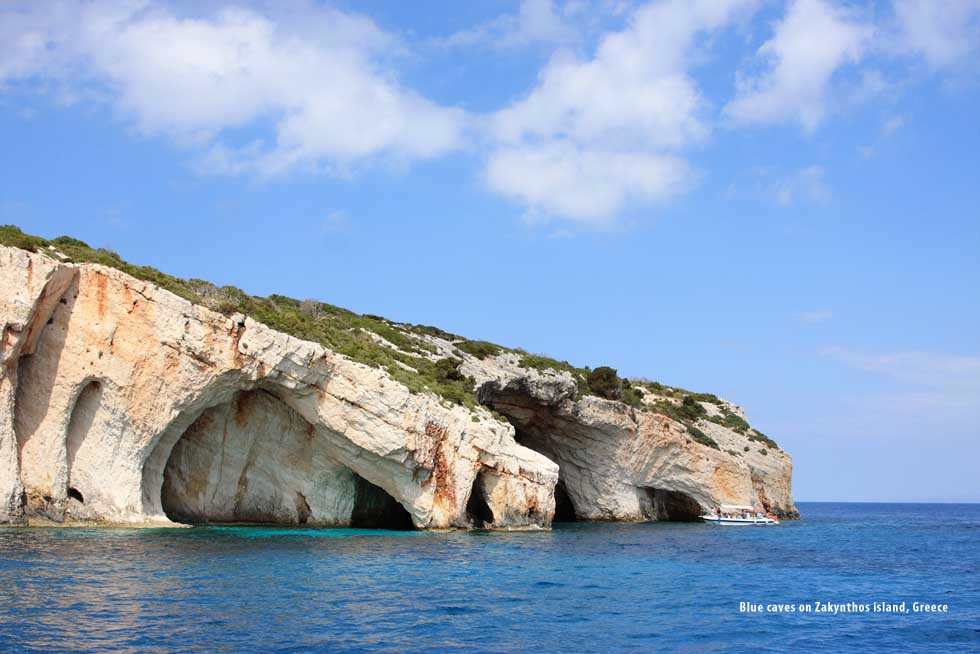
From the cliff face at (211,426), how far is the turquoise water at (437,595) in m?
3.74

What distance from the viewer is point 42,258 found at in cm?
3083

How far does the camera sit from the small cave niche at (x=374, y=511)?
42.6 m

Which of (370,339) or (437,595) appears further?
(370,339)

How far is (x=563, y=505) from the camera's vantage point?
60.6 meters

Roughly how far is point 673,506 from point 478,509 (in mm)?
24263

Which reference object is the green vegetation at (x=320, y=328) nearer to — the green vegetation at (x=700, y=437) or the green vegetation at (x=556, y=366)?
the green vegetation at (x=556, y=366)

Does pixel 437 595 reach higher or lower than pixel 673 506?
lower

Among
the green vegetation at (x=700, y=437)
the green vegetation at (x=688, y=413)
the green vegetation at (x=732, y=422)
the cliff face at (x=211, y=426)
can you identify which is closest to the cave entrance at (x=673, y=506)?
the green vegetation at (x=700, y=437)

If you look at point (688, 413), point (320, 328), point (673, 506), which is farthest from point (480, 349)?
point (673, 506)

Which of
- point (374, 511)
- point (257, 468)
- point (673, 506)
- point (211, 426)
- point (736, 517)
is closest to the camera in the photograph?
point (211, 426)

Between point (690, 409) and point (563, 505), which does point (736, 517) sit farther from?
point (563, 505)

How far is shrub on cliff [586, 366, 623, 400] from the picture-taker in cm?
5569

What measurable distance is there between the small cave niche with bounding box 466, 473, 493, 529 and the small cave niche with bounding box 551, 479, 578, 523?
16.1 m

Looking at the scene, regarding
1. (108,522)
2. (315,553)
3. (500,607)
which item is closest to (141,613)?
(500,607)
